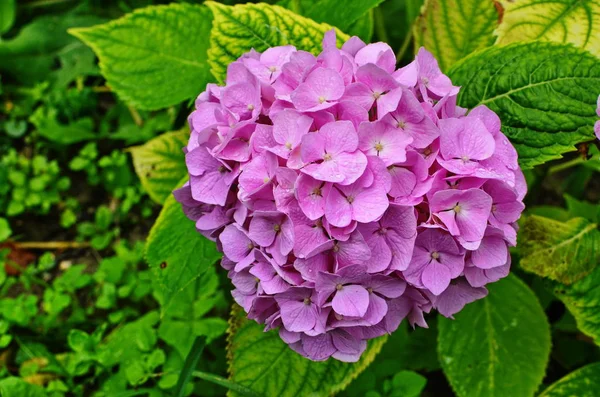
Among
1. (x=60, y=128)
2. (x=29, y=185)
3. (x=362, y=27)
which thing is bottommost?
(x=29, y=185)

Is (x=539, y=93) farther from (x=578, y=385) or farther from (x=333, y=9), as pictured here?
(x=578, y=385)

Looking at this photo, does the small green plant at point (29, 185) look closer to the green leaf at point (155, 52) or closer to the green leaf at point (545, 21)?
the green leaf at point (155, 52)

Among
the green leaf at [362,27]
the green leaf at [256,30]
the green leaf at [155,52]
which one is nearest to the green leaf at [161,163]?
the green leaf at [155,52]

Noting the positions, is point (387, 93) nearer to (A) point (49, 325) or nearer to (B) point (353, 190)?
(B) point (353, 190)

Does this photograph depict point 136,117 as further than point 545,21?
Yes

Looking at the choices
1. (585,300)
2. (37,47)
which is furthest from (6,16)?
(585,300)

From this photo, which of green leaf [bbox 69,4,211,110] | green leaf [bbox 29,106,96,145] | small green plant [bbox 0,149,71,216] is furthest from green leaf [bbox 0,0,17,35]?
green leaf [bbox 69,4,211,110]

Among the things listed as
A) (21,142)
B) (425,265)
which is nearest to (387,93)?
(425,265)
